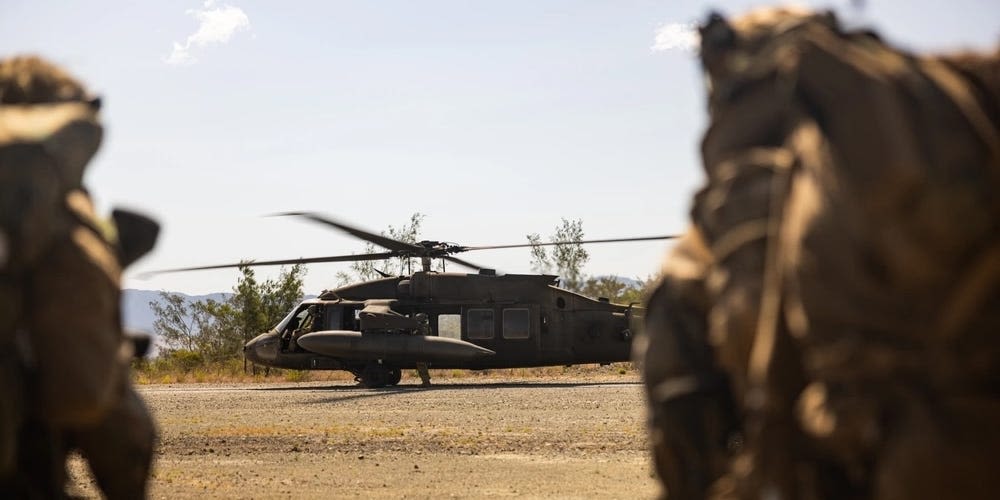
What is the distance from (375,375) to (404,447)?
556 inches

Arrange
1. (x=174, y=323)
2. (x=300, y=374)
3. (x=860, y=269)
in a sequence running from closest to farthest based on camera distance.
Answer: (x=860, y=269) < (x=300, y=374) < (x=174, y=323)

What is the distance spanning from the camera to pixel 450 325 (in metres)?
29.6

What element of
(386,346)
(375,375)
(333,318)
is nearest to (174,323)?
(333,318)

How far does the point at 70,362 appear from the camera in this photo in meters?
4.24

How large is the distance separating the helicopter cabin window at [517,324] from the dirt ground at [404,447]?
4574 mm

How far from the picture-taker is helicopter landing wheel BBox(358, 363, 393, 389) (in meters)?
28.1

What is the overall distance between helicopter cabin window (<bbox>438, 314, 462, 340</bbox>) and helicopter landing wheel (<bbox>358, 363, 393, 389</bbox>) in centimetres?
177

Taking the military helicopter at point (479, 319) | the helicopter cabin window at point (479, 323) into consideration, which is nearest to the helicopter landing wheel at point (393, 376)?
the military helicopter at point (479, 319)

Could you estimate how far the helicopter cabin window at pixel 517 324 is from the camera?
1133 inches

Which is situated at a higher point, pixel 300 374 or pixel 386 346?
pixel 386 346

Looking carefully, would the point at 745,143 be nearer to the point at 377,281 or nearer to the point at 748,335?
the point at 748,335

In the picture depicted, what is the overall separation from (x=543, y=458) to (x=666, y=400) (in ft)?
25.5

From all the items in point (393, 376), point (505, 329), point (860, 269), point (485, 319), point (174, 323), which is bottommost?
point (393, 376)

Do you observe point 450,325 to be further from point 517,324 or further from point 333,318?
point 333,318
